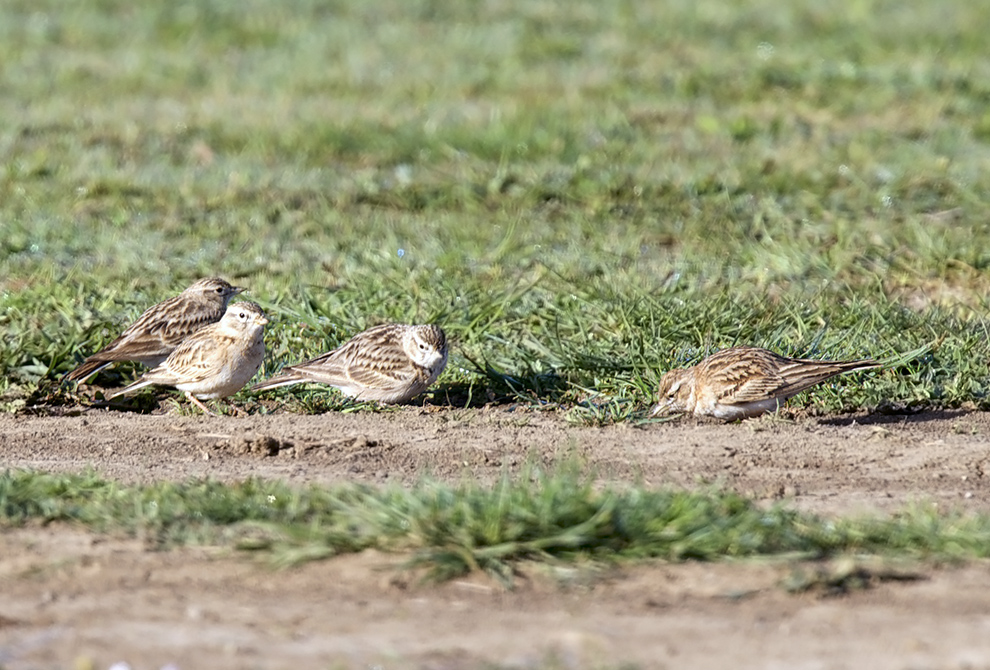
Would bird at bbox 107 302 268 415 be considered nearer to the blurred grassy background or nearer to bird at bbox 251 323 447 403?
bird at bbox 251 323 447 403

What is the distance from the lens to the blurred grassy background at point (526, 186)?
9.36m

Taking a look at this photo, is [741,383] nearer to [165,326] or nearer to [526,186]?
[165,326]

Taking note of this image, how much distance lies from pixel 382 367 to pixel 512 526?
3.08m

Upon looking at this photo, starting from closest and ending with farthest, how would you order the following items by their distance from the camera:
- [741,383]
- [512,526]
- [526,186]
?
[512,526] → [741,383] → [526,186]

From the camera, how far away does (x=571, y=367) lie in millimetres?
8836

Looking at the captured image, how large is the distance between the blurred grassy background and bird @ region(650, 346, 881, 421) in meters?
0.29

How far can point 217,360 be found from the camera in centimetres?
855

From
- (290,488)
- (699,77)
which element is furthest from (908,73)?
(290,488)

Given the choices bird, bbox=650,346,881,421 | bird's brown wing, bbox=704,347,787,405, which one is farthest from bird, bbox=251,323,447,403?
bird's brown wing, bbox=704,347,787,405

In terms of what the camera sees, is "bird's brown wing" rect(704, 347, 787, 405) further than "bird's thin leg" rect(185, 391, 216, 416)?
No

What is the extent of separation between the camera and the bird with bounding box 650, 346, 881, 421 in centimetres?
799

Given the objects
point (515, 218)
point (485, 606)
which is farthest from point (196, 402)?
point (515, 218)

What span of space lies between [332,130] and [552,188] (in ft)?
8.99

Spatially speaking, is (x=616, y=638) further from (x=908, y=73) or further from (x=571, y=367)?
(x=908, y=73)
